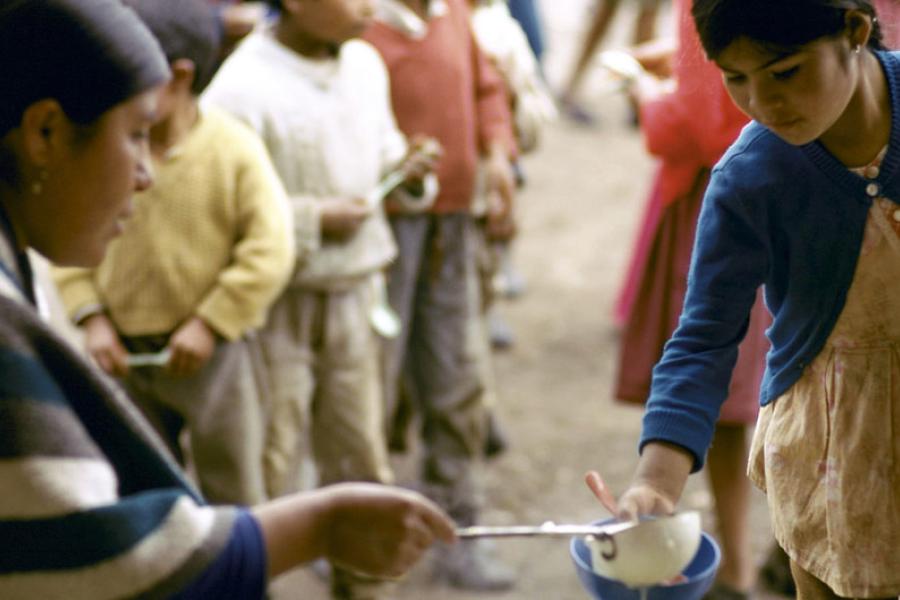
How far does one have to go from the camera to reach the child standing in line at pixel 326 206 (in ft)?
9.47

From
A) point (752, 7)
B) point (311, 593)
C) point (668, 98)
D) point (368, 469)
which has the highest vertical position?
point (752, 7)

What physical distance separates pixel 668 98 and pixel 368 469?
110 cm

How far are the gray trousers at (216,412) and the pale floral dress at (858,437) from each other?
1.50 m

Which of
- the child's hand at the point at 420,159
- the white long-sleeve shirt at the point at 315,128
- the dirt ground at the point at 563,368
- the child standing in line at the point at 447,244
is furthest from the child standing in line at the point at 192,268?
the dirt ground at the point at 563,368

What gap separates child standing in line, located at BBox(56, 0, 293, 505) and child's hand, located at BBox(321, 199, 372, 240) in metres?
0.15

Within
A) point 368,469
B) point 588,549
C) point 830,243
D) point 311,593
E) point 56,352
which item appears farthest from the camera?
point 311,593

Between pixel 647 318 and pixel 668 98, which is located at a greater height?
pixel 668 98

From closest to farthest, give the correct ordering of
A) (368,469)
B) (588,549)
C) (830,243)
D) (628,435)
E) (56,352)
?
(56,352) → (830,243) → (588,549) → (368,469) → (628,435)

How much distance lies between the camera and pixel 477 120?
3.39 metres

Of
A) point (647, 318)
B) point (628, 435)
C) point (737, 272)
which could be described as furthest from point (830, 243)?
point (628, 435)

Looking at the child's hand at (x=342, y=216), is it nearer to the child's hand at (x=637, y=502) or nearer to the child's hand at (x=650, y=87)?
the child's hand at (x=650, y=87)

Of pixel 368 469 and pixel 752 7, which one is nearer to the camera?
pixel 752 7

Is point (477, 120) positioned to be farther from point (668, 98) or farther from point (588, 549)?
point (588, 549)

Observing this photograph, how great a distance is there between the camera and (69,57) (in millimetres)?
1536
